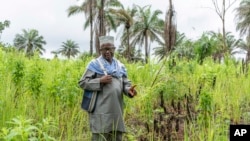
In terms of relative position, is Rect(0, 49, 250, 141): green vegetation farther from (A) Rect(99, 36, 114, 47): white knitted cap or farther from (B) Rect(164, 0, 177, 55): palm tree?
(B) Rect(164, 0, 177, 55): palm tree

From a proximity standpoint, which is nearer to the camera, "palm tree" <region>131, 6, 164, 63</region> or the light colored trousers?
Result: the light colored trousers

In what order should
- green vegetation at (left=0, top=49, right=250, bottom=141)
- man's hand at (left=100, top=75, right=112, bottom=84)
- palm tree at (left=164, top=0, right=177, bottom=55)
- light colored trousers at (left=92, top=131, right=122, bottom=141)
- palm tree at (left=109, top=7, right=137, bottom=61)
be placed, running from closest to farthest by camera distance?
man's hand at (left=100, top=75, right=112, bottom=84), light colored trousers at (left=92, top=131, right=122, bottom=141), green vegetation at (left=0, top=49, right=250, bottom=141), palm tree at (left=164, top=0, right=177, bottom=55), palm tree at (left=109, top=7, right=137, bottom=61)

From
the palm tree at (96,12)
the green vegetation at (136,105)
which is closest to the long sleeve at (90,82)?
the green vegetation at (136,105)

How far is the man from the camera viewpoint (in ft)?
12.7

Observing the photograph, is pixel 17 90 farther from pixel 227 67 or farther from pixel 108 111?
pixel 227 67

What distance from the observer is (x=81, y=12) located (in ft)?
125

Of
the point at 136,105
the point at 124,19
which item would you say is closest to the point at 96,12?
the point at 124,19

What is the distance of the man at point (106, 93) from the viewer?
3.87m

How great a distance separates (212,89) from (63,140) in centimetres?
234

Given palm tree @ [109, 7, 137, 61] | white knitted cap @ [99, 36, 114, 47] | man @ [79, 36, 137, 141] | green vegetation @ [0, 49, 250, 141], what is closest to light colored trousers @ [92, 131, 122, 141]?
man @ [79, 36, 137, 141]

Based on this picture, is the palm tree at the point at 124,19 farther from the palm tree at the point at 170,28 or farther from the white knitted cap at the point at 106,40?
the white knitted cap at the point at 106,40

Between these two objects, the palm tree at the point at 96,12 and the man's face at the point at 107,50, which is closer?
the man's face at the point at 107,50

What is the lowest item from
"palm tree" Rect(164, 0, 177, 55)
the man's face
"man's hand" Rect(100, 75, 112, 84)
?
"man's hand" Rect(100, 75, 112, 84)

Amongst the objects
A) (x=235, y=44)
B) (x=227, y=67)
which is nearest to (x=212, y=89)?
(x=227, y=67)
